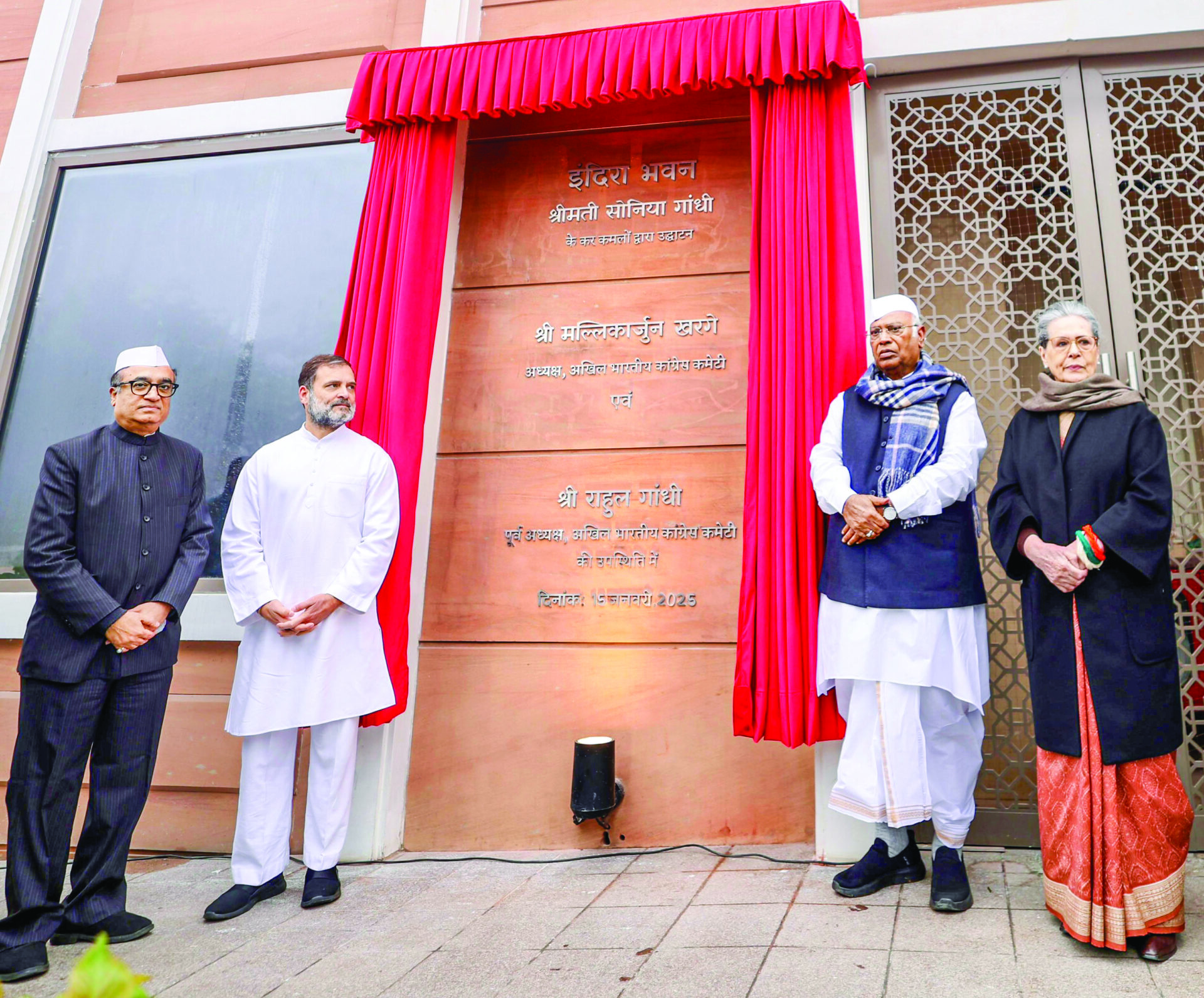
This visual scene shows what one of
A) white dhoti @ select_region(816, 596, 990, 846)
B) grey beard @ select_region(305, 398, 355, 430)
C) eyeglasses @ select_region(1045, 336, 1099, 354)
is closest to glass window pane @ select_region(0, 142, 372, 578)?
grey beard @ select_region(305, 398, 355, 430)

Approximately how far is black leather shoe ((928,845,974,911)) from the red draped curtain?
524mm

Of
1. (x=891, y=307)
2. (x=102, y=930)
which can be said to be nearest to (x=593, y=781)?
(x=102, y=930)

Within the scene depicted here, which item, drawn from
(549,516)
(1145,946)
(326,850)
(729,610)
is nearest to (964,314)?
(729,610)

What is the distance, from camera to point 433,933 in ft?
7.36

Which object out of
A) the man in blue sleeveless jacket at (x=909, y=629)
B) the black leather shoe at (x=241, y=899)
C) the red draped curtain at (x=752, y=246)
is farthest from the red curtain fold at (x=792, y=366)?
the black leather shoe at (x=241, y=899)

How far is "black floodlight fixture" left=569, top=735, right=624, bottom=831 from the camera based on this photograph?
2.96m

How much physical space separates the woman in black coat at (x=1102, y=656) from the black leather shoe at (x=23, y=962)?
2.43 m

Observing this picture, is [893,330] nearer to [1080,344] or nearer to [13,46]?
[1080,344]

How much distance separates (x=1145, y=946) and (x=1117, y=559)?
2.80 ft

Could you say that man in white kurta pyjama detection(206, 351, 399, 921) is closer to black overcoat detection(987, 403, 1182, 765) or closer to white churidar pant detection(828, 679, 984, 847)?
white churidar pant detection(828, 679, 984, 847)

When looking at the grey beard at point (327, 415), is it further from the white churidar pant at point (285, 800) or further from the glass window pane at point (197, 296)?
the white churidar pant at point (285, 800)

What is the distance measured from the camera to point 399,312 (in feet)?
10.9

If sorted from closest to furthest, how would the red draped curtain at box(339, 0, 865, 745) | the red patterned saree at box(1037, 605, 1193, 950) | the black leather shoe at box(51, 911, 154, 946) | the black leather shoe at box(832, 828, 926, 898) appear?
1. the red patterned saree at box(1037, 605, 1193, 950)
2. the black leather shoe at box(51, 911, 154, 946)
3. the black leather shoe at box(832, 828, 926, 898)
4. the red draped curtain at box(339, 0, 865, 745)

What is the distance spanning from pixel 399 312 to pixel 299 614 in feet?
4.12
